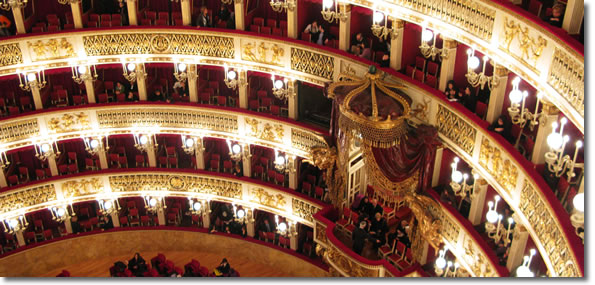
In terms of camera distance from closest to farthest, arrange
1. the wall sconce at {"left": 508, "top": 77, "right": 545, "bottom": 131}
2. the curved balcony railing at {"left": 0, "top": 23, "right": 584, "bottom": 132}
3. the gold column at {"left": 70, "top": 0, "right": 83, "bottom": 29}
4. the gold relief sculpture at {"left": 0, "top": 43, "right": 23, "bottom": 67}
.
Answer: the wall sconce at {"left": 508, "top": 77, "right": 545, "bottom": 131} < the curved balcony railing at {"left": 0, "top": 23, "right": 584, "bottom": 132} < the gold relief sculpture at {"left": 0, "top": 43, "right": 23, "bottom": 67} < the gold column at {"left": 70, "top": 0, "right": 83, "bottom": 29}

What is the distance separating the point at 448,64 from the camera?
2088 cm

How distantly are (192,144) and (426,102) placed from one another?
11.2 m

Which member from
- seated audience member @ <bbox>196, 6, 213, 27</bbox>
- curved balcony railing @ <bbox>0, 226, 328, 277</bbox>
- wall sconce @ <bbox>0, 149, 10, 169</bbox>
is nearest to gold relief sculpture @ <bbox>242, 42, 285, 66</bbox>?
seated audience member @ <bbox>196, 6, 213, 27</bbox>

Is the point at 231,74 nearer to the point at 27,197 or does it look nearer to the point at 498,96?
the point at 27,197

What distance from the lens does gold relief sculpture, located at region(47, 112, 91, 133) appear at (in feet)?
90.7

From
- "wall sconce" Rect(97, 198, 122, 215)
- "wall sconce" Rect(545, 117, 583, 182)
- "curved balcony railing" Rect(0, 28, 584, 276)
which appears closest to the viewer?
"wall sconce" Rect(545, 117, 583, 182)

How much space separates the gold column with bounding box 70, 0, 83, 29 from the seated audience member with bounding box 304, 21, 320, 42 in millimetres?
8490

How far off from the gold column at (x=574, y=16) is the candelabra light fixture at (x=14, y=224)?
22644 mm

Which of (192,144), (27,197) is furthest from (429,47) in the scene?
(27,197)

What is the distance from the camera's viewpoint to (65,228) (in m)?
30.9

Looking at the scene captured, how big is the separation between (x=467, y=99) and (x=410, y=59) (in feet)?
10.5

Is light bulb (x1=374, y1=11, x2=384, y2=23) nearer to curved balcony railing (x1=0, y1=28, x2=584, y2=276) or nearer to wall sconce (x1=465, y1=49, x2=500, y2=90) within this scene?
curved balcony railing (x1=0, y1=28, x2=584, y2=276)

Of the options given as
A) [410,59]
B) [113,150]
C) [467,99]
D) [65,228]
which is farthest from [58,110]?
[467,99]

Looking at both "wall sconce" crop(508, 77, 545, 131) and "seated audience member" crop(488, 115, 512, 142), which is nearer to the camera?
"wall sconce" crop(508, 77, 545, 131)
